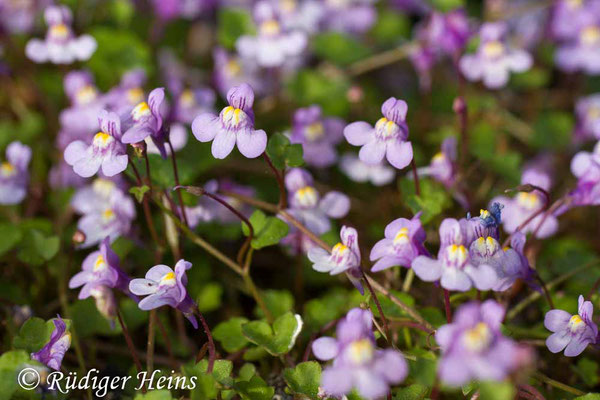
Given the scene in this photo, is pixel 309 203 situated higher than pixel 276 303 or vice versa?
pixel 309 203

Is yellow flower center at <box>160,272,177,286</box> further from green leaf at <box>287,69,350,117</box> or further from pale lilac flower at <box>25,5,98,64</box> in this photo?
green leaf at <box>287,69,350,117</box>

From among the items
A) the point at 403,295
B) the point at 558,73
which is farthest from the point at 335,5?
the point at 403,295

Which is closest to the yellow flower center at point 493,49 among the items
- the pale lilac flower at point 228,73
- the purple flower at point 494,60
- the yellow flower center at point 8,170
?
the purple flower at point 494,60

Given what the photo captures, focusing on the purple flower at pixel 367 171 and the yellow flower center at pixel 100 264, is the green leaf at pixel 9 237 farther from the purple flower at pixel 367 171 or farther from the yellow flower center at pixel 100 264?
the purple flower at pixel 367 171

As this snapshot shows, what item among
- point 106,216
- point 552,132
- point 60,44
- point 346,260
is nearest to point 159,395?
point 346,260

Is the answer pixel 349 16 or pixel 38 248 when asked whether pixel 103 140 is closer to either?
pixel 38 248

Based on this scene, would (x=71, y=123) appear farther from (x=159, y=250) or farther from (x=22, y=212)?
(x=159, y=250)
